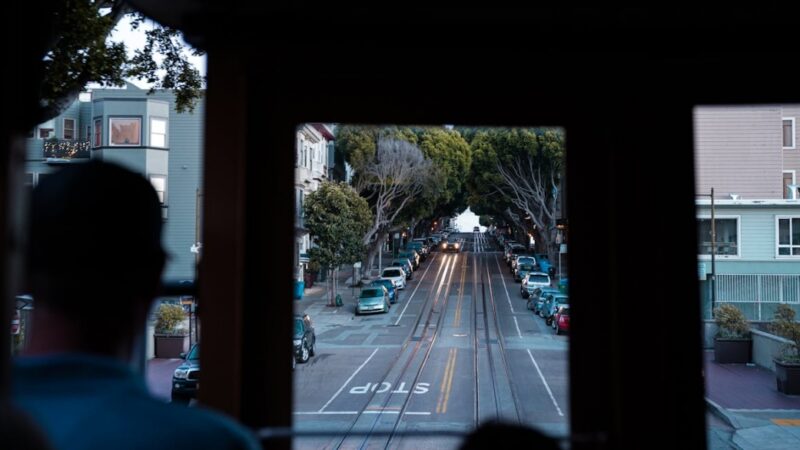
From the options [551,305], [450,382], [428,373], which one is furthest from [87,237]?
[551,305]

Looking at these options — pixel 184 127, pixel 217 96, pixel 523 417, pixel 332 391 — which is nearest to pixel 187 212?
pixel 184 127

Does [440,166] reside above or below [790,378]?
above

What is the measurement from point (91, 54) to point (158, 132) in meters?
20.7

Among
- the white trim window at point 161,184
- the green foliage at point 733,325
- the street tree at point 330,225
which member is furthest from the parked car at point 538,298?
the white trim window at point 161,184

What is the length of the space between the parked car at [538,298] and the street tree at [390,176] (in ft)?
33.4

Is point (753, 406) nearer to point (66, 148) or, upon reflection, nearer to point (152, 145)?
point (152, 145)

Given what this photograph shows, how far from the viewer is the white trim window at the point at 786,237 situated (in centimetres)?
2819

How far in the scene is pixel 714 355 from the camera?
21172 mm

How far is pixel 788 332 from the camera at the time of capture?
16.7 metres

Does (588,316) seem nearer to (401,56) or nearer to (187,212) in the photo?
(401,56)

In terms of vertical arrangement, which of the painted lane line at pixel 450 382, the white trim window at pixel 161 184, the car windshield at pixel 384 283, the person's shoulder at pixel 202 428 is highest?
the white trim window at pixel 161 184

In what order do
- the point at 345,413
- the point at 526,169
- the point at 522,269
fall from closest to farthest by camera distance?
the point at 345,413
the point at 526,169
the point at 522,269

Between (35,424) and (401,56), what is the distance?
194 centimetres

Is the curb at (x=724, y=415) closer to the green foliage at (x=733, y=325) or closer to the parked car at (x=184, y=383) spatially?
the green foliage at (x=733, y=325)
